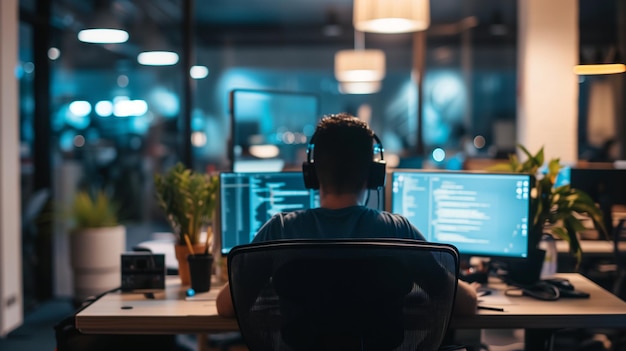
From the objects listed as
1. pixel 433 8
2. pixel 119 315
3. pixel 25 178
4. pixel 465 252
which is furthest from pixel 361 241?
Answer: pixel 433 8

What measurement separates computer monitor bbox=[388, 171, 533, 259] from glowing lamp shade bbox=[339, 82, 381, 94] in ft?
25.6

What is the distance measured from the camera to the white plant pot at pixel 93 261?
5.58 m

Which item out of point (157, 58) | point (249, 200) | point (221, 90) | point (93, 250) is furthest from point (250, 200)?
point (221, 90)

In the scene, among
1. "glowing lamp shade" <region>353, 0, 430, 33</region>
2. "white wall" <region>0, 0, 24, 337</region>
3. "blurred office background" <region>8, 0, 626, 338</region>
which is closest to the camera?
"glowing lamp shade" <region>353, 0, 430, 33</region>

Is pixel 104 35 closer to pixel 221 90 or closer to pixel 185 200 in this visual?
pixel 185 200

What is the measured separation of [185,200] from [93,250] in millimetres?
2868

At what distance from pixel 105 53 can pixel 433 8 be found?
15.0ft

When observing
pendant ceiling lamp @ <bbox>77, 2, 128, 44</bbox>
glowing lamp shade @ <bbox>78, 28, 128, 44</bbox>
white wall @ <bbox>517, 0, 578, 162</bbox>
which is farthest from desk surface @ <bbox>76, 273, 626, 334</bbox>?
white wall @ <bbox>517, 0, 578, 162</bbox>

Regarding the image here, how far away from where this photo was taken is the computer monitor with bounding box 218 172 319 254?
3020mm

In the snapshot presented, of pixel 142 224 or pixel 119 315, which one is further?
pixel 142 224

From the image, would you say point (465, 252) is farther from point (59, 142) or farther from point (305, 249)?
point (59, 142)

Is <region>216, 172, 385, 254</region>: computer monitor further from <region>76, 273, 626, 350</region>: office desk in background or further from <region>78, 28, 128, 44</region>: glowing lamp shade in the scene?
<region>78, 28, 128, 44</region>: glowing lamp shade

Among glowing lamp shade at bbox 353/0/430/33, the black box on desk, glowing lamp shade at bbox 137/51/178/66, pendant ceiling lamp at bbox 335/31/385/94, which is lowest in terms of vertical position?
the black box on desk

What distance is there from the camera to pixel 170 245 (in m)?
3.77
